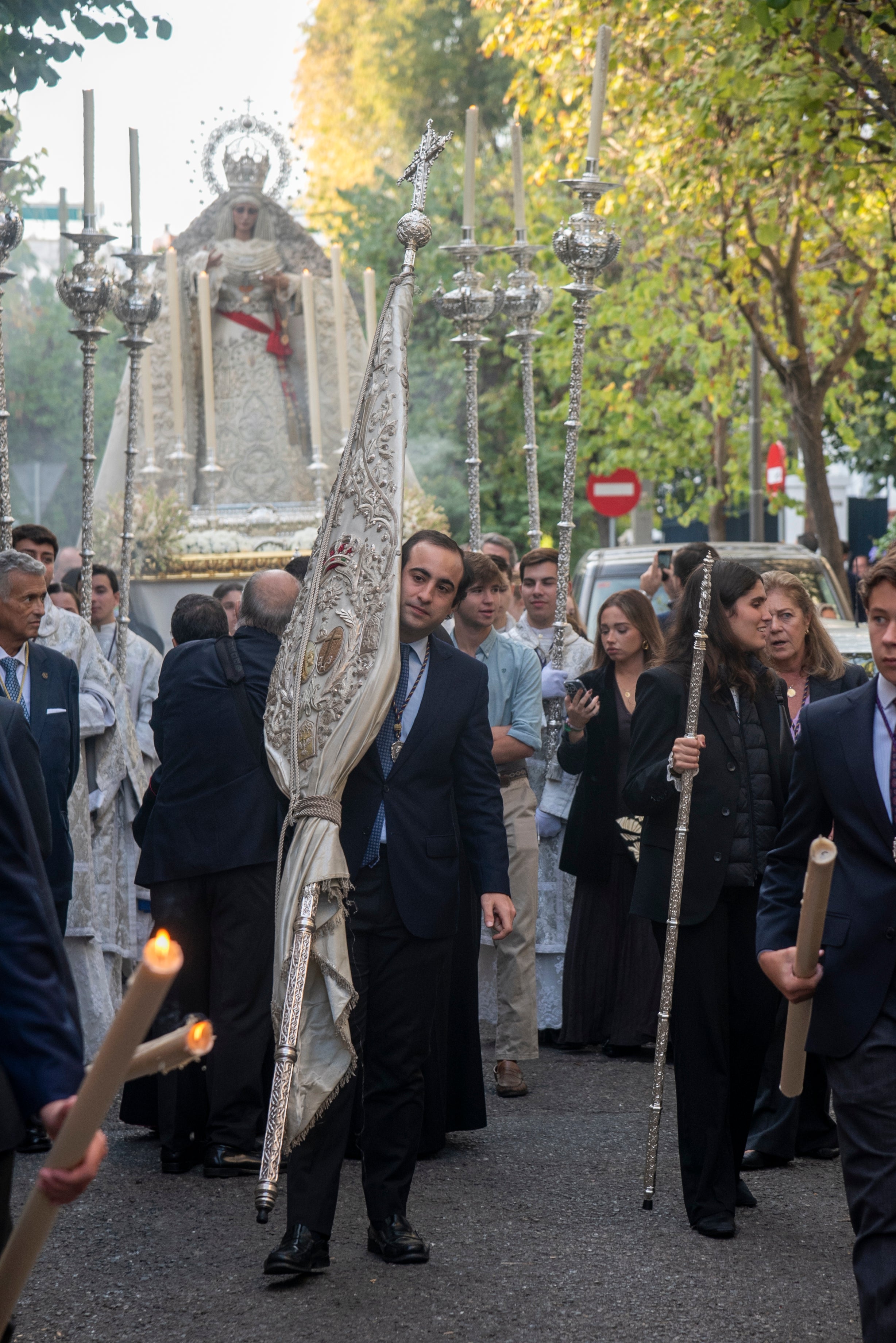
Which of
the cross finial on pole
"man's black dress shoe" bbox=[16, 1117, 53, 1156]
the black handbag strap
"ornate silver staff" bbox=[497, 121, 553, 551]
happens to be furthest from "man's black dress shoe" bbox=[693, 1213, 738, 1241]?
"ornate silver staff" bbox=[497, 121, 553, 551]

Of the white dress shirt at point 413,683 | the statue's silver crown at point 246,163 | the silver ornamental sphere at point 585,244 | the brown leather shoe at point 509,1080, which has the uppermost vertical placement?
the statue's silver crown at point 246,163

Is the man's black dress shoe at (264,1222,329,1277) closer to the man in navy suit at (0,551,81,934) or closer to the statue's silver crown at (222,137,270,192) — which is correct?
the man in navy suit at (0,551,81,934)

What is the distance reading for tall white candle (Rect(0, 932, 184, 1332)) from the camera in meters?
1.90

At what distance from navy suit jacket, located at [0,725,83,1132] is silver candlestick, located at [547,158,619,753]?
16.4ft

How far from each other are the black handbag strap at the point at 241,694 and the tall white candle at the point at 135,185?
307 cm

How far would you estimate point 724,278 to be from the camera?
59.7 ft

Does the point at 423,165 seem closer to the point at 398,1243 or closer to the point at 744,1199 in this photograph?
the point at 398,1243

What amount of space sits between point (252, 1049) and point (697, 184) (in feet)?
34.2

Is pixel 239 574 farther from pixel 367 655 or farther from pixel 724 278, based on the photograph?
pixel 367 655

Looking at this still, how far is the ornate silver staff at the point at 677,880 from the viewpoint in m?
5.26

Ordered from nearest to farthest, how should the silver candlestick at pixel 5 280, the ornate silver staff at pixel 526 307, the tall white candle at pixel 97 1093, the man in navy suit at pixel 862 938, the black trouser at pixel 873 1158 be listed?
1. the tall white candle at pixel 97 1093
2. the black trouser at pixel 873 1158
3. the man in navy suit at pixel 862 938
4. the silver candlestick at pixel 5 280
5. the ornate silver staff at pixel 526 307

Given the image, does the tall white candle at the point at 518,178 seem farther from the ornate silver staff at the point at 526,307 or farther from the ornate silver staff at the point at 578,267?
the ornate silver staff at the point at 578,267

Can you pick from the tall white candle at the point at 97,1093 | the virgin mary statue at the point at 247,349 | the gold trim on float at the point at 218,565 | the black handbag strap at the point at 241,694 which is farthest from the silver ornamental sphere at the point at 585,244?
the virgin mary statue at the point at 247,349

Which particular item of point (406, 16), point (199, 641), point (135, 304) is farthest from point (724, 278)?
point (406, 16)
